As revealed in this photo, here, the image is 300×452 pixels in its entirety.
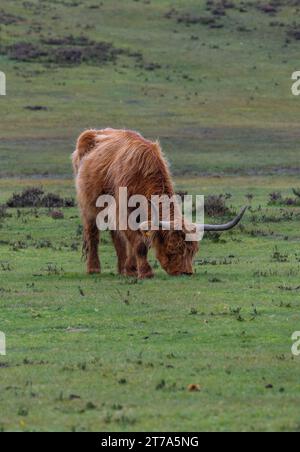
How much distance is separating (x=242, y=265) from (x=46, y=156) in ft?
63.8

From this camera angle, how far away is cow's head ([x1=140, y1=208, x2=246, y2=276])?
15.3 meters

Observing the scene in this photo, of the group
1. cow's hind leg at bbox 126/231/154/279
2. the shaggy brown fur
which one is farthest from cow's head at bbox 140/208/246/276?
cow's hind leg at bbox 126/231/154/279

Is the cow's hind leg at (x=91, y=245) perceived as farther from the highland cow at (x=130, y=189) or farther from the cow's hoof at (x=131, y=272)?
the cow's hoof at (x=131, y=272)

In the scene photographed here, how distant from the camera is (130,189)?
632 inches

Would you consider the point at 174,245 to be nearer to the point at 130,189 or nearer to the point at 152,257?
the point at 130,189

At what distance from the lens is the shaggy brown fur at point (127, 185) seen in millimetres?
15531

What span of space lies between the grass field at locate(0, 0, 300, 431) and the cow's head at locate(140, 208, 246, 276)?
0.91 ft

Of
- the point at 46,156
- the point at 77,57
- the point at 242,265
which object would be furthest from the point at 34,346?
the point at 77,57

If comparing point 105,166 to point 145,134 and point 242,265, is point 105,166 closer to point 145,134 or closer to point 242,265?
point 242,265

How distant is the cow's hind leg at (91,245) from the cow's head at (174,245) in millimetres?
2268

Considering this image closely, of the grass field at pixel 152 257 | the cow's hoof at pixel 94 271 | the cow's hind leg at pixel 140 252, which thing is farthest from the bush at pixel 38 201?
the cow's hind leg at pixel 140 252

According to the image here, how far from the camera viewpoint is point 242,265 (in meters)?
18.1

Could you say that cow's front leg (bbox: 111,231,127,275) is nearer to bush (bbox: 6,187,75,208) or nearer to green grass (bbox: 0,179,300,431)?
green grass (bbox: 0,179,300,431)

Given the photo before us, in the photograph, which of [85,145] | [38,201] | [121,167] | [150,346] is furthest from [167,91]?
[150,346]
